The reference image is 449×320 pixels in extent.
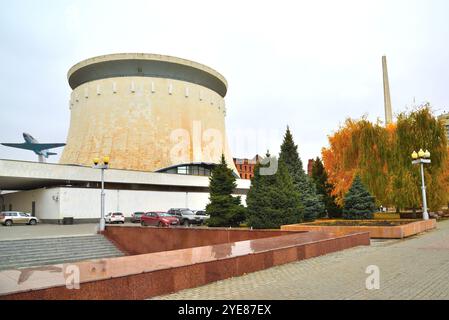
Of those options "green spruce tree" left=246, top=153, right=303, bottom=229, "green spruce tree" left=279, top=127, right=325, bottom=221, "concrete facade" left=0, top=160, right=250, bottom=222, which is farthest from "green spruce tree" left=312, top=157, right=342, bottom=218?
"concrete facade" left=0, top=160, right=250, bottom=222

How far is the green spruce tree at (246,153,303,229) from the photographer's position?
2039 centimetres

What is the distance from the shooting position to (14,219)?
3200 cm

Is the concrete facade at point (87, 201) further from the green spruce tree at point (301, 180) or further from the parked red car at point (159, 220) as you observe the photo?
the green spruce tree at point (301, 180)

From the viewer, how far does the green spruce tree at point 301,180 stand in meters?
27.6

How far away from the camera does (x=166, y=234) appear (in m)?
19.7

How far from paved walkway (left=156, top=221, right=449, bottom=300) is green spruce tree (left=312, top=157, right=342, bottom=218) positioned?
2297cm

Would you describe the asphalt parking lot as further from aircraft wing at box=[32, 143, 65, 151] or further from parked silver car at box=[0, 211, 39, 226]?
aircraft wing at box=[32, 143, 65, 151]

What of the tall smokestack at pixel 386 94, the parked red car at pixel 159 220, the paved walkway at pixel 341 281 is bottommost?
the paved walkway at pixel 341 281

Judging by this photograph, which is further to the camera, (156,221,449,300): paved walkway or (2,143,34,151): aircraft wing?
(2,143,34,151): aircraft wing

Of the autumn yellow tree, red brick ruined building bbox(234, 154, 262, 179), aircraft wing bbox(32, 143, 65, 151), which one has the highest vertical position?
aircraft wing bbox(32, 143, 65, 151)

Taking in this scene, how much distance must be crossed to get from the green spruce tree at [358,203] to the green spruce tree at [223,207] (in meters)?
6.34

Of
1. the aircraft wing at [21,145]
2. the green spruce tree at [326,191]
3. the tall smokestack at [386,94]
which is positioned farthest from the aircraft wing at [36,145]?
the tall smokestack at [386,94]
